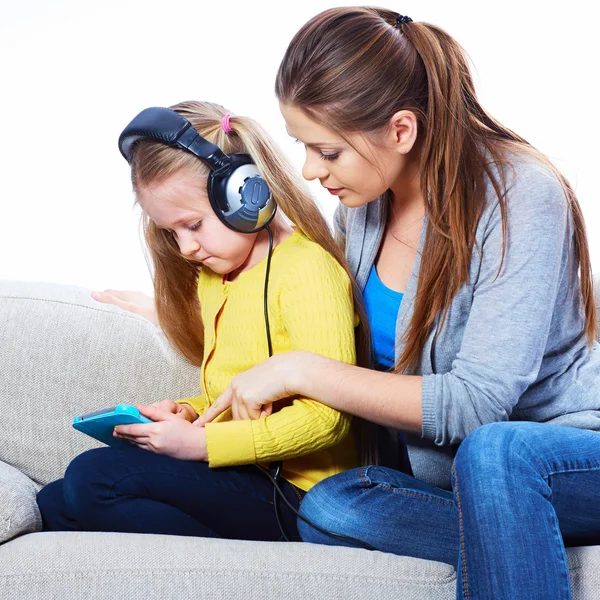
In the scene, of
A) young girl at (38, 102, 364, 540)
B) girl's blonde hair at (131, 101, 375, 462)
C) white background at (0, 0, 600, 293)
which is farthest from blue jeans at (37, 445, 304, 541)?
white background at (0, 0, 600, 293)

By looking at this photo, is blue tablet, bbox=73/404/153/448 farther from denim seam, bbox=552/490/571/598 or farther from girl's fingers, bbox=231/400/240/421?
denim seam, bbox=552/490/571/598

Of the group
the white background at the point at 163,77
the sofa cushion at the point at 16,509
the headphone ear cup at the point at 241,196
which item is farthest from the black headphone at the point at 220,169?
the white background at the point at 163,77

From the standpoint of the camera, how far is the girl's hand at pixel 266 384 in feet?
4.33

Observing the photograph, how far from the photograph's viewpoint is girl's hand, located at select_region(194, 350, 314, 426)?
1321 mm

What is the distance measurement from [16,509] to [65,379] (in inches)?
15.0

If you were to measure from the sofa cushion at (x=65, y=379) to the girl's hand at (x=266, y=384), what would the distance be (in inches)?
14.4

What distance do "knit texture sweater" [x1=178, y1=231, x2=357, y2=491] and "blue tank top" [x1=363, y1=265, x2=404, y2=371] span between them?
78 mm

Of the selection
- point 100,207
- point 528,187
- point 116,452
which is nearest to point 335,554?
point 116,452

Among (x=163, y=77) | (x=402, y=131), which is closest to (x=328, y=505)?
(x=402, y=131)

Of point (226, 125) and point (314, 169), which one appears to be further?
point (226, 125)

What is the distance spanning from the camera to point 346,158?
1325 mm

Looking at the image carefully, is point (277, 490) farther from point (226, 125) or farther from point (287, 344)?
point (226, 125)

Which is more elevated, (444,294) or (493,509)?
(444,294)

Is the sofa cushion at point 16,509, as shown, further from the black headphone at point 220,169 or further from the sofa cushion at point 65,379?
the black headphone at point 220,169
